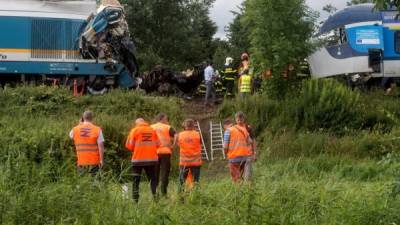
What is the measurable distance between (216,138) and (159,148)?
7.63 metres

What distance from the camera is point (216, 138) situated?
2047 cm

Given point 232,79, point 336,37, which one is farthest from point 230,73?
point 336,37

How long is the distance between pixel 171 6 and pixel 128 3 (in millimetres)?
2548

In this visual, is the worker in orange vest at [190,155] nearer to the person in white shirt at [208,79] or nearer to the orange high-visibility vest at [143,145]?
the orange high-visibility vest at [143,145]

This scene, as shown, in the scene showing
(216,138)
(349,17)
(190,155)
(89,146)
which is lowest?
(216,138)

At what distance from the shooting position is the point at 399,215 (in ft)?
27.0

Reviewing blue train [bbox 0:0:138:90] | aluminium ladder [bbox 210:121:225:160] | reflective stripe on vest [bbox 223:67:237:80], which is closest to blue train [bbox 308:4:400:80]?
reflective stripe on vest [bbox 223:67:237:80]

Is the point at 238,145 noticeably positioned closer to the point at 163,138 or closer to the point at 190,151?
the point at 190,151

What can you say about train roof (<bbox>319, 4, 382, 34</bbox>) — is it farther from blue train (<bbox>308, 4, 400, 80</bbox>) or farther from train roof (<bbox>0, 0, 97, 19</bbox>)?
train roof (<bbox>0, 0, 97, 19</bbox>)

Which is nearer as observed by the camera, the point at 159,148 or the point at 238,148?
the point at 159,148

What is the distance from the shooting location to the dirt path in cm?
1785

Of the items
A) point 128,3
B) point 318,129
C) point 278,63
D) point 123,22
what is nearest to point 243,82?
point 278,63

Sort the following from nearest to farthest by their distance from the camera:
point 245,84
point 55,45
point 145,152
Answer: point 145,152 → point 245,84 → point 55,45

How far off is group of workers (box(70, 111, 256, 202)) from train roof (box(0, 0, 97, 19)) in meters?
11.4
